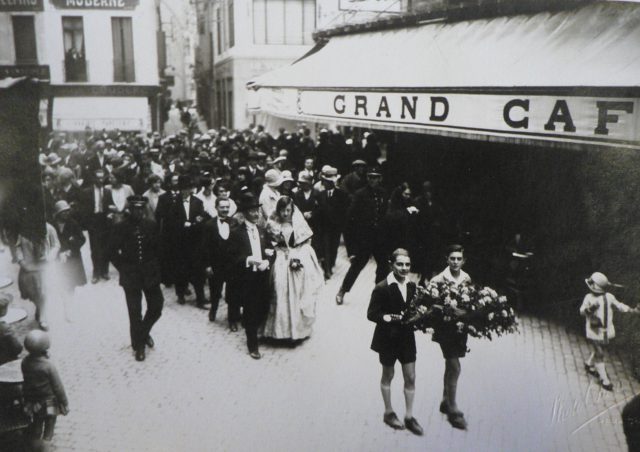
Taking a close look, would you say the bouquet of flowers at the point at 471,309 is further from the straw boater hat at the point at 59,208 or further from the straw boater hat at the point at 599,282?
the straw boater hat at the point at 59,208

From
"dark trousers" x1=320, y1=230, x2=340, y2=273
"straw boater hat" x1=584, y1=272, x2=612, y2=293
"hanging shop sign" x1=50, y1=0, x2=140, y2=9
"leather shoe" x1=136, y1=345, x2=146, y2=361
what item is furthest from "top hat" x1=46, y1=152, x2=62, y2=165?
"straw boater hat" x1=584, y1=272, x2=612, y2=293

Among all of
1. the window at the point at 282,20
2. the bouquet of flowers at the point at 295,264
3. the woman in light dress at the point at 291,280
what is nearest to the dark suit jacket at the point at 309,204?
the woman in light dress at the point at 291,280

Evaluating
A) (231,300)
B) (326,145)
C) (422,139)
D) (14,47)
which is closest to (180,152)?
(326,145)

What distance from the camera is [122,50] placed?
4.52 meters

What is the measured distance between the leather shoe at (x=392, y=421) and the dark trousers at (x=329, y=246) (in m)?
3.38

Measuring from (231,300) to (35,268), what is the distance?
6.03 feet

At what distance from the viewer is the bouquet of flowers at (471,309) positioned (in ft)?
11.6

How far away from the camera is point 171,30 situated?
534 centimetres

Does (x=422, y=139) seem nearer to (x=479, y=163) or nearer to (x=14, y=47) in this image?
(x=479, y=163)

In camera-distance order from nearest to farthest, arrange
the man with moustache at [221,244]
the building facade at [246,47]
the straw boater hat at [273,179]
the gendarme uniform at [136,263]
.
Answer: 1. the gendarme uniform at [136,263]
2. the man with moustache at [221,244]
3. the straw boater hat at [273,179]
4. the building facade at [246,47]

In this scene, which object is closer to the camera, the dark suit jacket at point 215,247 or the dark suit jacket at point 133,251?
the dark suit jacket at point 133,251

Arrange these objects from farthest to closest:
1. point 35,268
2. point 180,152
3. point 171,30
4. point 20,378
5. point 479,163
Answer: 1. point 180,152
2. point 479,163
3. point 171,30
4. point 35,268
5. point 20,378

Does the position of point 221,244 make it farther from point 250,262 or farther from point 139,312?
point 139,312

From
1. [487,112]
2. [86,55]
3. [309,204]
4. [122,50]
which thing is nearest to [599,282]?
[487,112]
